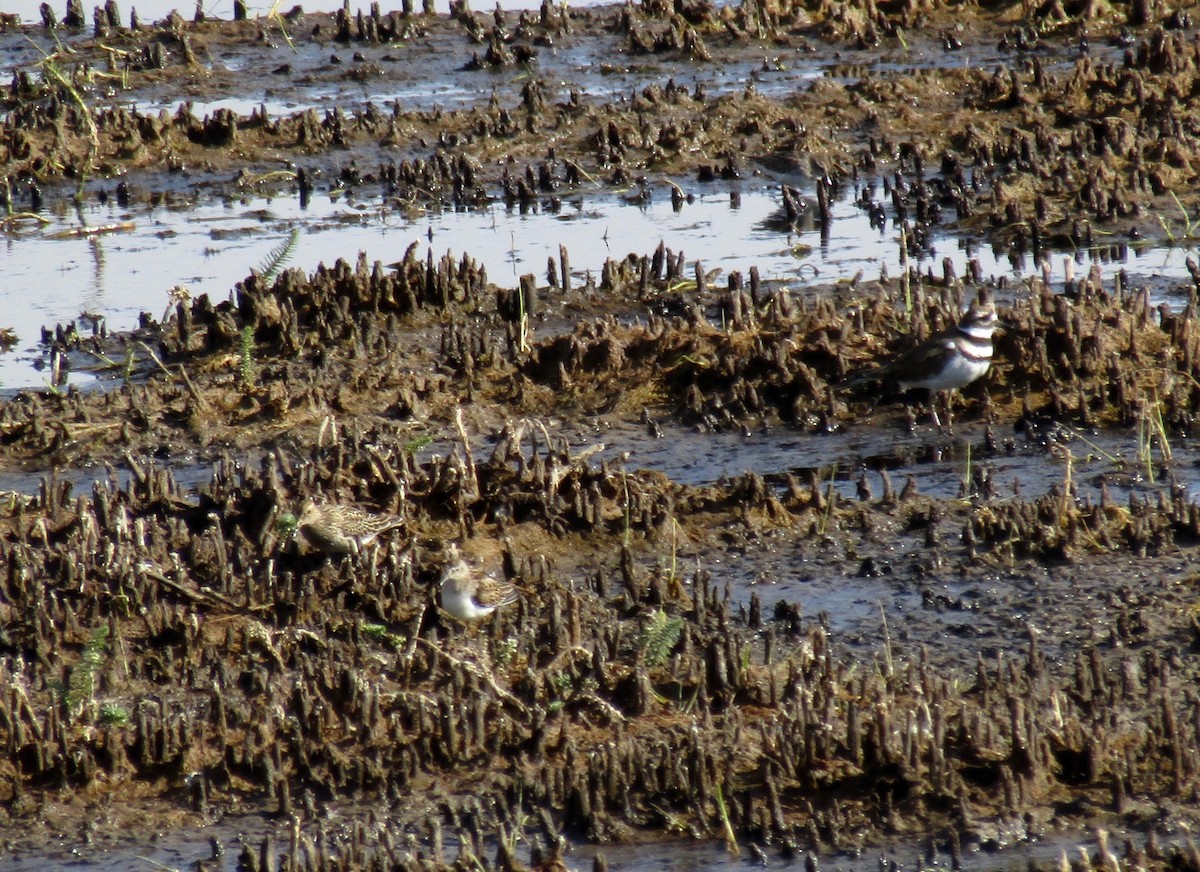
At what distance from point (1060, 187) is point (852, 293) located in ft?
10.0

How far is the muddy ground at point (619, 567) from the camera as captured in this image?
5.54 m

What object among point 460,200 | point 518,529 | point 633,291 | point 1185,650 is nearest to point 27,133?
point 460,200


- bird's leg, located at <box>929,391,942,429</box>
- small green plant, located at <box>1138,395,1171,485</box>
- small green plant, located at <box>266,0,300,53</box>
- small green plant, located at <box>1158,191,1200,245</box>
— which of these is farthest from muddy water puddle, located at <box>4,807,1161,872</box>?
small green plant, located at <box>266,0,300,53</box>

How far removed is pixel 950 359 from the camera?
28.8 ft

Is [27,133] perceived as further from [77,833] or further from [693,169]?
[77,833]

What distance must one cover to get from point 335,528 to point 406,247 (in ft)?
20.1

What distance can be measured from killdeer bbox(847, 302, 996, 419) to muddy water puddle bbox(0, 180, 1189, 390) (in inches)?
93.0

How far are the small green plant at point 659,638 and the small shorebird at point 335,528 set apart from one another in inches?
56.5

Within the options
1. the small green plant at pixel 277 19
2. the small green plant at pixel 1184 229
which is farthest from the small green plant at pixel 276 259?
the small green plant at pixel 277 19

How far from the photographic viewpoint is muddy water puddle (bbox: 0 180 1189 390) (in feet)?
38.8

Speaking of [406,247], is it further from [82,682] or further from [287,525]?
[82,682]

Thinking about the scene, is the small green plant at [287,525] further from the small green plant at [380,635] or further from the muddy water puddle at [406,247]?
the muddy water puddle at [406,247]

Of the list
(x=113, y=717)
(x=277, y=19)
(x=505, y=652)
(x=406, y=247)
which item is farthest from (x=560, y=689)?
(x=277, y=19)

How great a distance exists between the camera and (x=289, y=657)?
21.6ft
